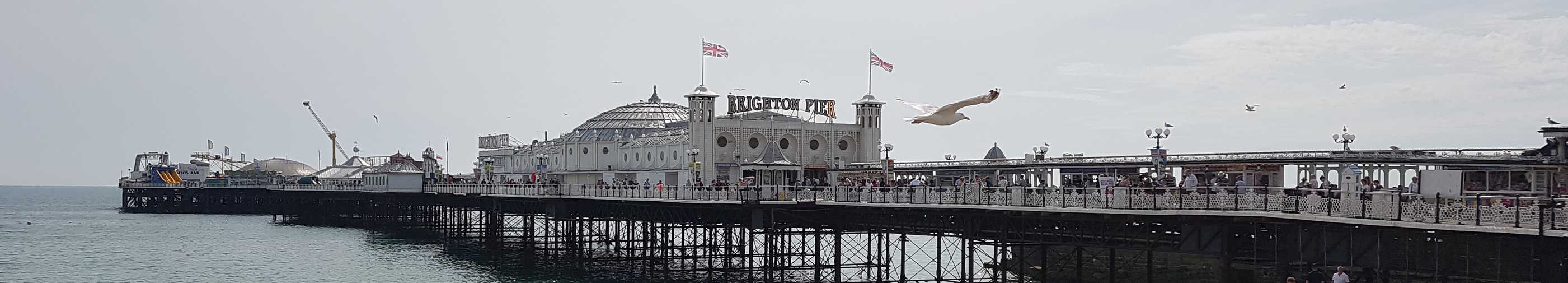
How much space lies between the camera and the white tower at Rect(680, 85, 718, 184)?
67.8 m

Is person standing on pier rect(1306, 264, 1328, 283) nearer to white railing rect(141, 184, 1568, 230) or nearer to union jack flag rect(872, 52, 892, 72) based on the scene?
white railing rect(141, 184, 1568, 230)

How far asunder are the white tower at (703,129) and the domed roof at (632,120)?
73.1 feet

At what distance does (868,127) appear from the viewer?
236ft

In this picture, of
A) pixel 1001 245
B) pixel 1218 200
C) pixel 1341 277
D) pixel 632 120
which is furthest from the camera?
pixel 632 120

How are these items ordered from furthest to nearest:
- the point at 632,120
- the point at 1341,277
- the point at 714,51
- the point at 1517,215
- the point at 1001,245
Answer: the point at 632,120, the point at 714,51, the point at 1001,245, the point at 1341,277, the point at 1517,215

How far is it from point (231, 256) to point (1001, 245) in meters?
50.0

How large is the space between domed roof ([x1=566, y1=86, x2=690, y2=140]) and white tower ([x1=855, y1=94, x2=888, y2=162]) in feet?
71.5

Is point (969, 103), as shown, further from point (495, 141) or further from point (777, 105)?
point (495, 141)

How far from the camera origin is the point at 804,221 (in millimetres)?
48750

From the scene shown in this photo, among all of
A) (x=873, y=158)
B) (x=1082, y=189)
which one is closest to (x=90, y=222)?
(x=873, y=158)

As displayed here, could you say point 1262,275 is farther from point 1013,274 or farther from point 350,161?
point 350,161

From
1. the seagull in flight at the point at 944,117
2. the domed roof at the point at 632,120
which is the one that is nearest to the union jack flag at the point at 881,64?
the seagull in flight at the point at 944,117

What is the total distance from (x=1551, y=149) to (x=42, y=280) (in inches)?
2215

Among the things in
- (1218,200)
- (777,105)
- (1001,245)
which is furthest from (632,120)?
(1218,200)
